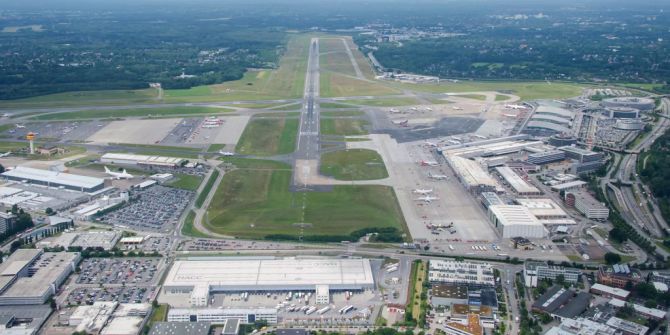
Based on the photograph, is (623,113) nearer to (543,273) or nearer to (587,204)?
(587,204)

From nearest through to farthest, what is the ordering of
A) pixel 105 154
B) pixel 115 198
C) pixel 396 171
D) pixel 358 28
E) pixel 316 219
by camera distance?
pixel 316 219, pixel 115 198, pixel 396 171, pixel 105 154, pixel 358 28

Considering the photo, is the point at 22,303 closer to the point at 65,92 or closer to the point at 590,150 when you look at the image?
the point at 590,150

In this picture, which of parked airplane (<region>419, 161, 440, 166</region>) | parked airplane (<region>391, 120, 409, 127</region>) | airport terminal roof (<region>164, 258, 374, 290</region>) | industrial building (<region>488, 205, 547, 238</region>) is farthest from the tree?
parked airplane (<region>391, 120, 409, 127</region>)

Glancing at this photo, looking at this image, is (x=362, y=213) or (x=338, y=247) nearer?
(x=338, y=247)

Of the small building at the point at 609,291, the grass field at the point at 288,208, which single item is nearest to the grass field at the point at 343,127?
the grass field at the point at 288,208

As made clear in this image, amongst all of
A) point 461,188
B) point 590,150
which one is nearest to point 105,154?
point 461,188

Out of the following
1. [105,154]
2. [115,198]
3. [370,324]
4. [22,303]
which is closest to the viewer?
[370,324]

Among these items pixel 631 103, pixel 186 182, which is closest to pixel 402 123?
pixel 186 182
